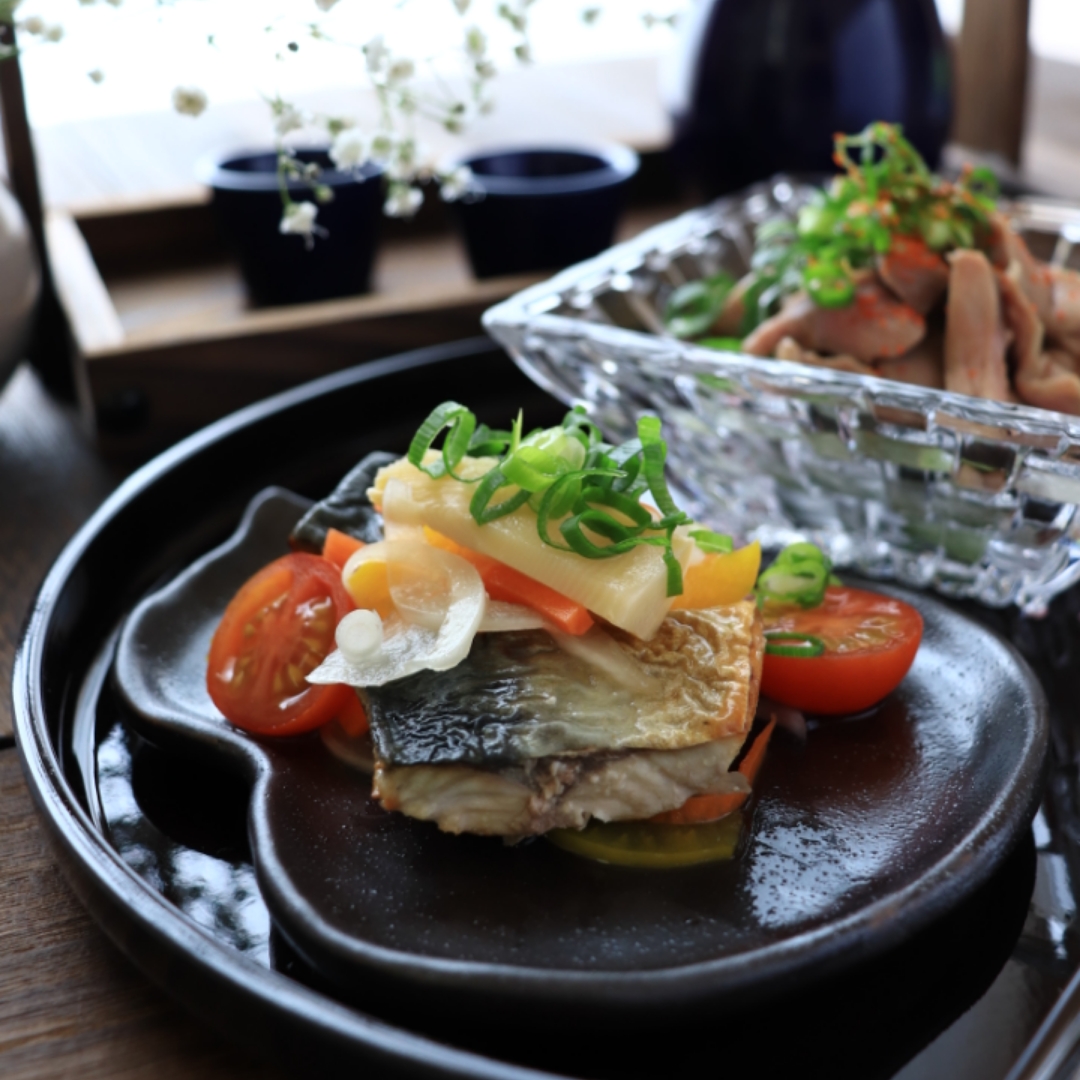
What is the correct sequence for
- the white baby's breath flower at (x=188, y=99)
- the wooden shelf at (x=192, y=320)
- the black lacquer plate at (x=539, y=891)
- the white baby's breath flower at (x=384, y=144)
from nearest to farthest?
the black lacquer plate at (x=539, y=891) → the white baby's breath flower at (x=188, y=99) → the white baby's breath flower at (x=384, y=144) → the wooden shelf at (x=192, y=320)

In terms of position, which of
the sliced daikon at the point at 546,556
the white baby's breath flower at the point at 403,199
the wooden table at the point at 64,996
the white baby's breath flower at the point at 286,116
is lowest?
the wooden table at the point at 64,996

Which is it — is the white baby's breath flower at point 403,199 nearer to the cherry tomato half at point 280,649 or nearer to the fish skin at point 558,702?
the cherry tomato half at point 280,649

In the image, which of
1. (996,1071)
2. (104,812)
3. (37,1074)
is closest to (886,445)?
(996,1071)

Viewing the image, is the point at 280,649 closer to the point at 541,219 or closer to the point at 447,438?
the point at 447,438

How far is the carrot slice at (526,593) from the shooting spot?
129 centimetres

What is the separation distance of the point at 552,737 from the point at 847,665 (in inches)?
14.7

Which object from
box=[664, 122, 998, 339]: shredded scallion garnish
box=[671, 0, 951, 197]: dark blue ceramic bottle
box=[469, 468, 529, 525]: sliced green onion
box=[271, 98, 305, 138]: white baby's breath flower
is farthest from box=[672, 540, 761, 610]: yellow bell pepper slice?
box=[671, 0, 951, 197]: dark blue ceramic bottle

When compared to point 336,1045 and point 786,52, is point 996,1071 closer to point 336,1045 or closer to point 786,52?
point 336,1045

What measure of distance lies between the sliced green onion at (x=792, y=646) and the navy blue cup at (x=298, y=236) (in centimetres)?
129

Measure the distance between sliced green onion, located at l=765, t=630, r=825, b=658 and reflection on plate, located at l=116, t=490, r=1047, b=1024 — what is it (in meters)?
0.09

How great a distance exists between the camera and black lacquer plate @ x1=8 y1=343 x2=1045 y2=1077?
989 mm

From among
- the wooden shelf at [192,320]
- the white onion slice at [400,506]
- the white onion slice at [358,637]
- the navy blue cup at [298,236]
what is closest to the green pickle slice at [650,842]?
the white onion slice at [358,637]

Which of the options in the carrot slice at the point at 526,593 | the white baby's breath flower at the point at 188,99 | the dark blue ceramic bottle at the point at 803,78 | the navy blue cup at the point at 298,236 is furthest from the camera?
the dark blue ceramic bottle at the point at 803,78

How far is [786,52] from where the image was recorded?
8.46 feet
